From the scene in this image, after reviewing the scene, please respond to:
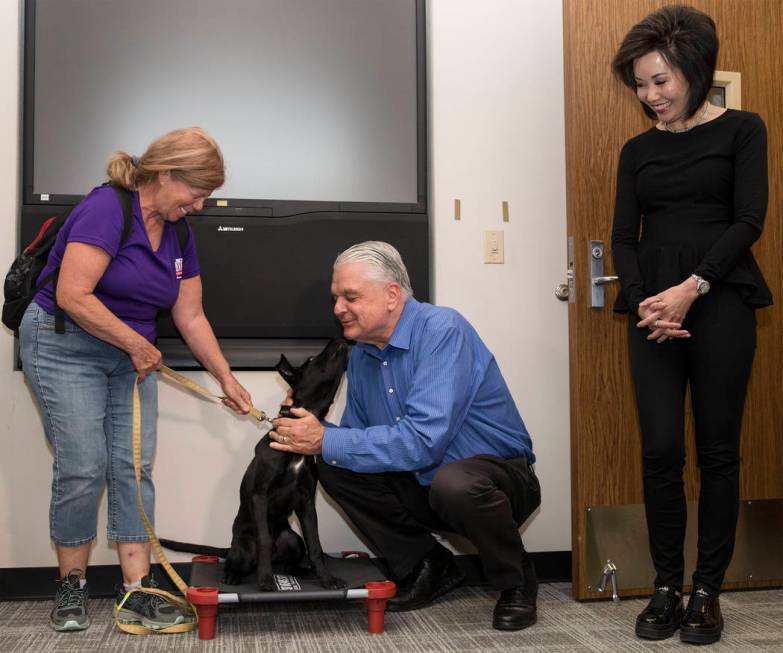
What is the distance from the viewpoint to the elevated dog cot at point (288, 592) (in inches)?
→ 85.1

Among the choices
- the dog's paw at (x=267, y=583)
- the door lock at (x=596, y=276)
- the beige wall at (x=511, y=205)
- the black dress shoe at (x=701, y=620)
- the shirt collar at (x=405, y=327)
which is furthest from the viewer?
the beige wall at (x=511, y=205)

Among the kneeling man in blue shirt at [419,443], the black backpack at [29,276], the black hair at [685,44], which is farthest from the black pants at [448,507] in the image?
the black hair at [685,44]

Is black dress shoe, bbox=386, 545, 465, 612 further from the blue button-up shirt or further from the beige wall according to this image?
the beige wall

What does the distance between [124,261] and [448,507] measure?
1.08 m

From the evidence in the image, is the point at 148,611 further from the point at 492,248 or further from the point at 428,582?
the point at 492,248

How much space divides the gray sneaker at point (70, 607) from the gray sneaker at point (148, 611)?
101mm

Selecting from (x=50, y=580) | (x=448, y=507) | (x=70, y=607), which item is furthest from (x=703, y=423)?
(x=50, y=580)

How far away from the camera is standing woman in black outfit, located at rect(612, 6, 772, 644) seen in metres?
2.14

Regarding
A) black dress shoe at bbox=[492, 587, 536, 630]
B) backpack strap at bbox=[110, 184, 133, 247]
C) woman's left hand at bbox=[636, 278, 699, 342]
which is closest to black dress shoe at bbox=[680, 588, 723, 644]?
black dress shoe at bbox=[492, 587, 536, 630]

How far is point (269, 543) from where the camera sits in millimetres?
2256

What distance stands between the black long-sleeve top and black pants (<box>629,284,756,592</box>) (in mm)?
90

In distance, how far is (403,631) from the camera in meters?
2.25

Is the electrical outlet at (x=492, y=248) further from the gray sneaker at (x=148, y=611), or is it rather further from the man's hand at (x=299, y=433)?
the gray sneaker at (x=148, y=611)

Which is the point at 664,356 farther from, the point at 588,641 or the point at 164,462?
the point at 164,462
